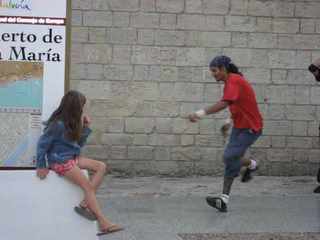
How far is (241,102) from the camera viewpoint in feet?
26.5

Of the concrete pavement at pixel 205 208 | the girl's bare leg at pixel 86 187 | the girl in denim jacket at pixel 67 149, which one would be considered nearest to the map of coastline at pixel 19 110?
the girl in denim jacket at pixel 67 149

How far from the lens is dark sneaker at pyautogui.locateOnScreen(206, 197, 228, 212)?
8.20m

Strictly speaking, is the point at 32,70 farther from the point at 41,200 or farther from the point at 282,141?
the point at 282,141

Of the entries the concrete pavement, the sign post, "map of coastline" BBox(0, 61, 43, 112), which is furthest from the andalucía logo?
the concrete pavement

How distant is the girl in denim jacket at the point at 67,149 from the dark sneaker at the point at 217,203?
82.0 inches

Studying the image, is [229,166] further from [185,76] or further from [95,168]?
[185,76]

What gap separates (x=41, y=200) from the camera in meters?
6.28

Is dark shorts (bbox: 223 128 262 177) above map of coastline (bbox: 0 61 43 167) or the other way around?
the other way around

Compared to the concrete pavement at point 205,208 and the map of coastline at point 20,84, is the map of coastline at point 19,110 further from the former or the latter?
the concrete pavement at point 205,208

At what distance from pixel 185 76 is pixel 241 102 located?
7.54 ft

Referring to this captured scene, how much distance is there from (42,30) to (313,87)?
5.23 m

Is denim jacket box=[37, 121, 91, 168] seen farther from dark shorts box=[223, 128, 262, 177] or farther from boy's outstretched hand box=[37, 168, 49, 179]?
dark shorts box=[223, 128, 262, 177]

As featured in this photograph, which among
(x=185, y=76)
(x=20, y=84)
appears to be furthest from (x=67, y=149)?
(x=185, y=76)

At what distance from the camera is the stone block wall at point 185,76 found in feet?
33.4
